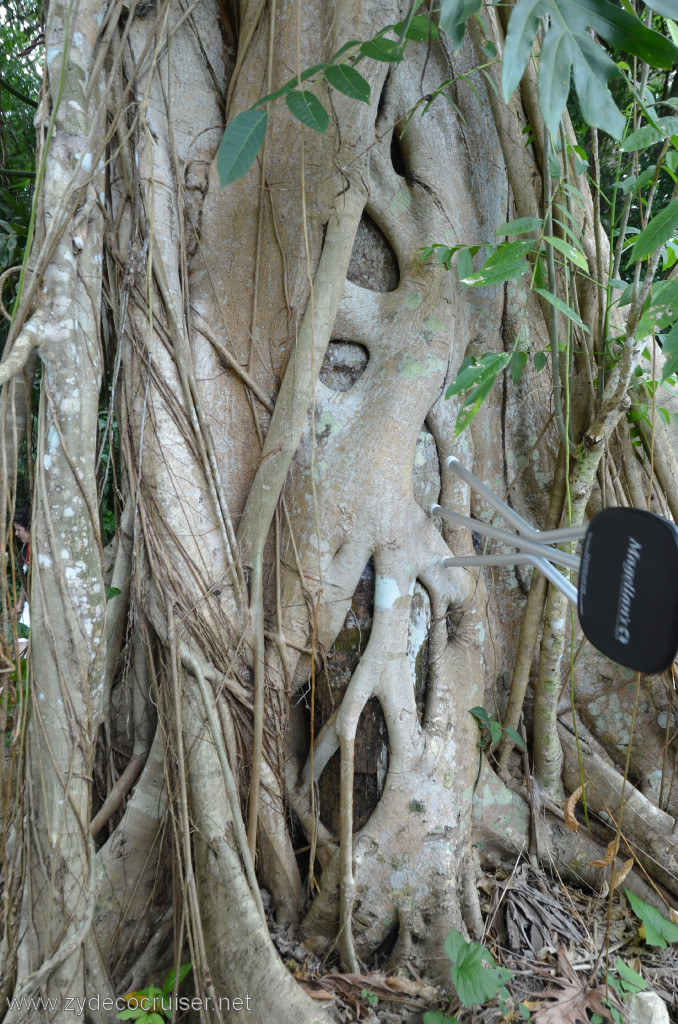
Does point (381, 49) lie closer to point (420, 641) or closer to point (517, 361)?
point (517, 361)

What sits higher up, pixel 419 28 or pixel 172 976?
pixel 419 28

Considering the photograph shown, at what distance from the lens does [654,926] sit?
1.80 meters

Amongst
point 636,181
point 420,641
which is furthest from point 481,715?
point 636,181

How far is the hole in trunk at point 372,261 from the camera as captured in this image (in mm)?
2094

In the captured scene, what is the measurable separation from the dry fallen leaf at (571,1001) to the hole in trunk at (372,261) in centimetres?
200

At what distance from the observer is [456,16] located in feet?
3.72

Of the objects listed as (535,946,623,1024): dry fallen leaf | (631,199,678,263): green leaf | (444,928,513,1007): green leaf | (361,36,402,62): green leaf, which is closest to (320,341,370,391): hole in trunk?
(361,36,402,62): green leaf

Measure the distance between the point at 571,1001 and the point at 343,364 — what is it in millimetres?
1828

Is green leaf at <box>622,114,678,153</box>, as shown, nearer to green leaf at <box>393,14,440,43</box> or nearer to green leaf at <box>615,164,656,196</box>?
green leaf at <box>615,164,656,196</box>

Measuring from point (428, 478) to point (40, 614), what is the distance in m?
1.16

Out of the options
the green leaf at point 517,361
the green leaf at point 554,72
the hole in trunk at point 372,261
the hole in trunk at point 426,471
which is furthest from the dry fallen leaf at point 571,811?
the green leaf at point 554,72

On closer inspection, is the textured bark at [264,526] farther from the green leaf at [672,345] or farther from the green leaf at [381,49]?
the green leaf at [381,49]

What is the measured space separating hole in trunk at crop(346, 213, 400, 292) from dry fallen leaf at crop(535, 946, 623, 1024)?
6.55ft

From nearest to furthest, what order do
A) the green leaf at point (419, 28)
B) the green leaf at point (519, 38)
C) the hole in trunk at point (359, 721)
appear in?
the green leaf at point (519, 38) < the green leaf at point (419, 28) < the hole in trunk at point (359, 721)
